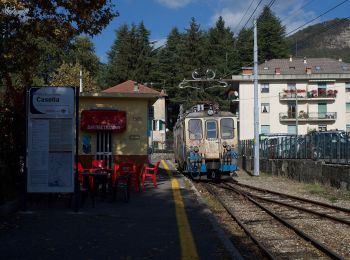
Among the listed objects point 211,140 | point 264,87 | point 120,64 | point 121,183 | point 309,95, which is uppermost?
point 120,64

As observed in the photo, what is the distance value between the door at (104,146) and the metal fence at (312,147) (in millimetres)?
8955

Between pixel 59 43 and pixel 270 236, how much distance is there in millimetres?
6934

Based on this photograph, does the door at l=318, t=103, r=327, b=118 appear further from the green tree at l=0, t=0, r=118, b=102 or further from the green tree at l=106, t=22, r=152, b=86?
the green tree at l=0, t=0, r=118, b=102

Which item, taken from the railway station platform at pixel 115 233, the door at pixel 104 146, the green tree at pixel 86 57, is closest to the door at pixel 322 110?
the green tree at pixel 86 57

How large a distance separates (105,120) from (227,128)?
300 inches

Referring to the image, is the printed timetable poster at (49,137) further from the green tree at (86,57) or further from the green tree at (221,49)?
the green tree at (221,49)

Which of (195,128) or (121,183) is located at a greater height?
(195,128)

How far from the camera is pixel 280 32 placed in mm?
81188

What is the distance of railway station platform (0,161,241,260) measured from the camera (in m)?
7.40

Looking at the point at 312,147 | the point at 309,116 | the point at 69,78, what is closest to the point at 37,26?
the point at 312,147

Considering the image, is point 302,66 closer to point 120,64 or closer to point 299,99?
point 299,99

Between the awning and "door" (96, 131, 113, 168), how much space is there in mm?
608

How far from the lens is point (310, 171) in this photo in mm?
23484

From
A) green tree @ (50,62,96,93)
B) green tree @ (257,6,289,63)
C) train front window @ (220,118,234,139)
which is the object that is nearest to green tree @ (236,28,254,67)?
green tree @ (257,6,289,63)
